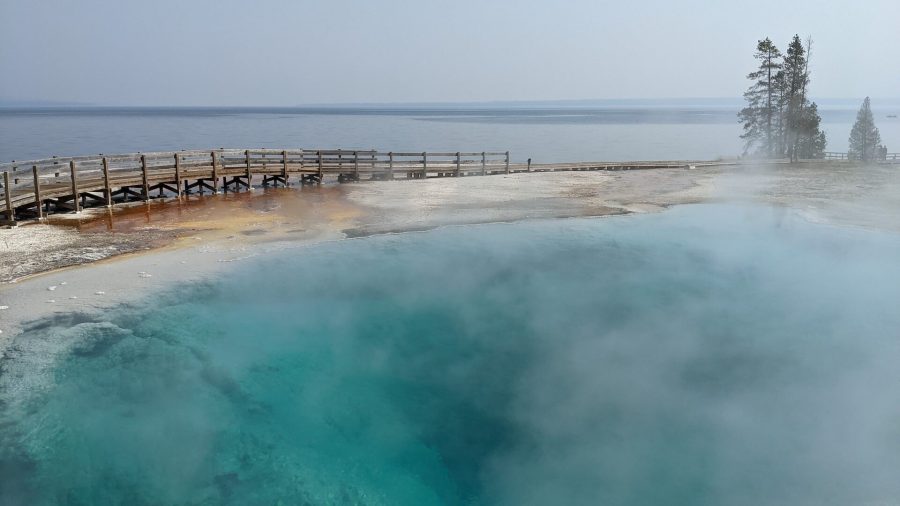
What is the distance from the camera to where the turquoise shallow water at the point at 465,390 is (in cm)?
738

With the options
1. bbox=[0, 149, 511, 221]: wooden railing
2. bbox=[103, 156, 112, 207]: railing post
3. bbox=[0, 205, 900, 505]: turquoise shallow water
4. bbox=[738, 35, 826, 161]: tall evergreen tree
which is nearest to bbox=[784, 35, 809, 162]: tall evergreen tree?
bbox=[738, 35, 826, 161]: tall evergreen tree

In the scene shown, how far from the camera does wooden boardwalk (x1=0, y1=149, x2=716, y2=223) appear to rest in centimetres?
1928

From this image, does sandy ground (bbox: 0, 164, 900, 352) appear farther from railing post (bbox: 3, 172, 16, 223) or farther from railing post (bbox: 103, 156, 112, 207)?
railing post (bbox: 103, 156, 112, 207)

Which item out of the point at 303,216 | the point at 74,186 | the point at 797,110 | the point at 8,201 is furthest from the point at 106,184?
the point at 797,110

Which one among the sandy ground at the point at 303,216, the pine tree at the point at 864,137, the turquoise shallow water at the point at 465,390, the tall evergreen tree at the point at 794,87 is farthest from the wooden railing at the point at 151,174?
the pine tree at the point at 864,137

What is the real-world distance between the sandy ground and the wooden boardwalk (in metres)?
1.04

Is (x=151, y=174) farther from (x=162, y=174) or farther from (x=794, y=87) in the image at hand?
(x=794, y=87)

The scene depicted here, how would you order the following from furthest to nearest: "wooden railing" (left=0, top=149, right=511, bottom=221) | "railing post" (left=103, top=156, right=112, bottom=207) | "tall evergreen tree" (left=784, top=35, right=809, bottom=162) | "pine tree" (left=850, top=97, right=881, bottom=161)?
"pine tree" (left=850, top=97, right=881, bottom=161) < "tall evergreen tree" (left=784, top=35, right=809, bottom=162) < "railing post" (left=103, top=156, right=112, bottom=207) < "wooden railing" (left=0, top=149, right=511, bottom=221)

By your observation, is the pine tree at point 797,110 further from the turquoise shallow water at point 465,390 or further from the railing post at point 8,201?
the railing post at point 8,201

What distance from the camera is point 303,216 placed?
66.6 feet

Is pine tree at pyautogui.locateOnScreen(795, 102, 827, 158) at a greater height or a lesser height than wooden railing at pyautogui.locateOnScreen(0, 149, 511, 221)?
→ greater

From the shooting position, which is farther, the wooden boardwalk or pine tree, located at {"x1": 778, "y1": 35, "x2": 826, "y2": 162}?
pine tree, located at {"x1": 778, "y1": 35, "x2": 826, "y2": 162}

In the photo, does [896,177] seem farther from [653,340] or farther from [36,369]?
[36,369]

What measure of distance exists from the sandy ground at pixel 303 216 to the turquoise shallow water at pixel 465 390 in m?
1.42
